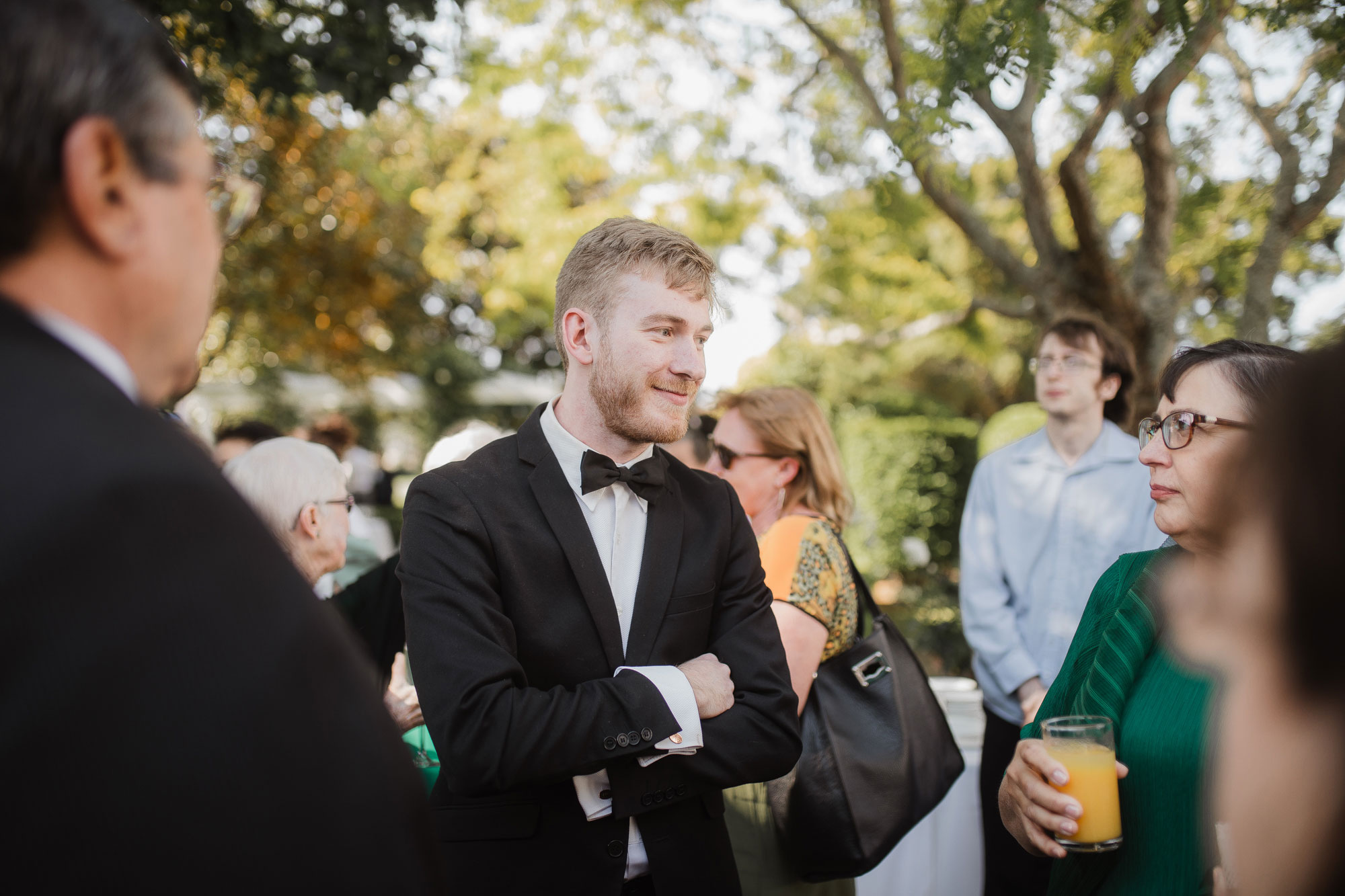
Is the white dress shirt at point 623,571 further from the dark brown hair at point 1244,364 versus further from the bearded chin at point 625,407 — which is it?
the dark brown hair at point 1244,364

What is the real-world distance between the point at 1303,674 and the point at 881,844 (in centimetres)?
201

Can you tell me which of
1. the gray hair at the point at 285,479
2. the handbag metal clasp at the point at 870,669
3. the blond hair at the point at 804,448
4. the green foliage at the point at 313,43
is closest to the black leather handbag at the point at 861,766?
the handbag metal clasp at the point at 870,669

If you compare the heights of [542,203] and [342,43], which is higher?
[542,203]

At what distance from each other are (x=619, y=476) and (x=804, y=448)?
1.32m

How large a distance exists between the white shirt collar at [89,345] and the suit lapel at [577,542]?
1.16 meters

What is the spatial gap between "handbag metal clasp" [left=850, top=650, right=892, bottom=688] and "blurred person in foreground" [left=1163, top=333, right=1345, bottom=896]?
73.8 inches

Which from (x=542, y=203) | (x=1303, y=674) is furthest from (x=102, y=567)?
(x=542, y=203)

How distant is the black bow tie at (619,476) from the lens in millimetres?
2010

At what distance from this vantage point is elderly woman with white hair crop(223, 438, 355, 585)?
279 cm

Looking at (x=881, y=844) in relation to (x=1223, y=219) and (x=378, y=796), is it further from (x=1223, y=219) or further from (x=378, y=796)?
(x=1223, y=219)

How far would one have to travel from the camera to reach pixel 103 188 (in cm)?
82

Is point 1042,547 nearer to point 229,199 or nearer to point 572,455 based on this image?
point 572,455

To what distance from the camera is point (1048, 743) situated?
1.82 metres

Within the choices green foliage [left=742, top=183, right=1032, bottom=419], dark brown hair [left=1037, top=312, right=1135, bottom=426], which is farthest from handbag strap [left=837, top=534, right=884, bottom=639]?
green foliage [left=742, top=183, right=1032, bottom=419]
